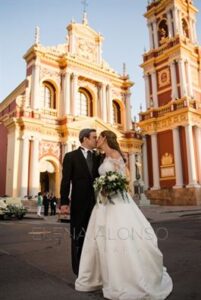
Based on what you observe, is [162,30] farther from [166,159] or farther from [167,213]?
[167,213]

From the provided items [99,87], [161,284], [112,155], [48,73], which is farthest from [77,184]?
[99,87]

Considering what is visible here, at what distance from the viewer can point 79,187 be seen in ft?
10.3

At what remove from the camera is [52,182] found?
22250 mm

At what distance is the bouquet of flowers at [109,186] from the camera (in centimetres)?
276

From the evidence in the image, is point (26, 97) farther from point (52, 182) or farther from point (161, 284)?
point (161, 284)

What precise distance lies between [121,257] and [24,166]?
1797cm

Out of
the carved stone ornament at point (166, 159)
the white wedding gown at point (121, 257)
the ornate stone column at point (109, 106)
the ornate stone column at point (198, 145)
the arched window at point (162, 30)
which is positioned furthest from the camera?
the arched window at point (162, 30)

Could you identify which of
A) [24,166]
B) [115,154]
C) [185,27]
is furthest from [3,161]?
[185,27]

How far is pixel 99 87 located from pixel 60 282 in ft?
80.6

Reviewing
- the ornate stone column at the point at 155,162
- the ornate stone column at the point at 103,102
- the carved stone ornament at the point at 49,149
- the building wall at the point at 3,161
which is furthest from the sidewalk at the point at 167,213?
the ornate stone column at the point at 103,102

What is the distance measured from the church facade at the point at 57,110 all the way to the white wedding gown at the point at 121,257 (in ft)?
56.7

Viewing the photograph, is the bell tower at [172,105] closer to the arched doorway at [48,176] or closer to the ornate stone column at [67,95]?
the ornate stone column at [67,95]

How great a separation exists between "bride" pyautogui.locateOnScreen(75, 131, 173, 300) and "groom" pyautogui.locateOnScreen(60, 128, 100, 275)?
9.5 inches

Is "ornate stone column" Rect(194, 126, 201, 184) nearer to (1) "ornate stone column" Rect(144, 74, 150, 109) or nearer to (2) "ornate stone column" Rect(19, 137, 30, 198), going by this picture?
(1) "ornate stone column" Rect(144, 74, 150, 109)
